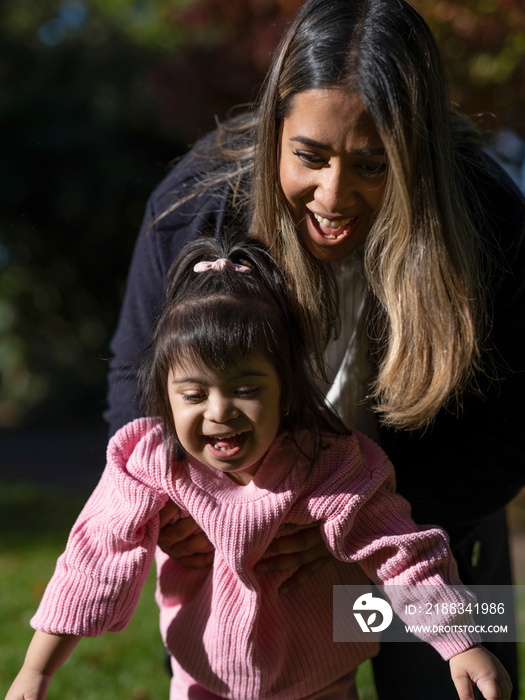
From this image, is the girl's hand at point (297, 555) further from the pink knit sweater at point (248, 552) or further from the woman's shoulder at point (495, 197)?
the woman's shoulder at point (495, 197)

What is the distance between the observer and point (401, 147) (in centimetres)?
192

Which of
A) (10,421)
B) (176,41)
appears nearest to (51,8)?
(176,41)

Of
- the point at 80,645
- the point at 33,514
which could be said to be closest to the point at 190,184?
the point at 80,645

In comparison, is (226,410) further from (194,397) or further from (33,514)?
(33,514)

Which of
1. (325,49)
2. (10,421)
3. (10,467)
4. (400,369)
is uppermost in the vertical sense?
(325,49)

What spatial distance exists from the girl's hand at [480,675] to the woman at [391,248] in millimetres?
440

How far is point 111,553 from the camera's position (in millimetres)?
1930

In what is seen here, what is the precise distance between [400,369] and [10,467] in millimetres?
7319

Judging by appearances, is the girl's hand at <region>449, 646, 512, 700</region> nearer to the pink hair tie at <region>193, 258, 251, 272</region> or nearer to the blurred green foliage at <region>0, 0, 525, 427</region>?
the pink hair tie at <region>193, 258, 251, 272</region>

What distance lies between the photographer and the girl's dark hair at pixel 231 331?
183 centimetres

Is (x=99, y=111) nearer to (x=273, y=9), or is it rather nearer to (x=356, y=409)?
(x=273, y=9)

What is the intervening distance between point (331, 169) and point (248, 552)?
934mm

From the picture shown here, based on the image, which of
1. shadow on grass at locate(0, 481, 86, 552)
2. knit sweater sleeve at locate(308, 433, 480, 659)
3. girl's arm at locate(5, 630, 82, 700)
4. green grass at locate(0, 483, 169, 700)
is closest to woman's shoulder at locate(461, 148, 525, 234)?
knit sweater sleeve at locate(308, 433, 480, 659)

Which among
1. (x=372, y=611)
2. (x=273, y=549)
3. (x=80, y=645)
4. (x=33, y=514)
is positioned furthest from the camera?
(x=33, y=514)
